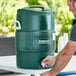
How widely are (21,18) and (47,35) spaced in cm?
20

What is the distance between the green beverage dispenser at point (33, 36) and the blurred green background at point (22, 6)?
276cm

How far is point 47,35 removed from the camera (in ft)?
6.56

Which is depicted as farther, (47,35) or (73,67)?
(73,67)

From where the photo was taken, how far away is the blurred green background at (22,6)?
4898mm

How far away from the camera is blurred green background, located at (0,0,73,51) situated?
16.1 ft

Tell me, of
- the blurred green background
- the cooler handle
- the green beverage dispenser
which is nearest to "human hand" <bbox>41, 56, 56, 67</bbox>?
the green beverage dispenser

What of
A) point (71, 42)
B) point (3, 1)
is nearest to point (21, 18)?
point (71, 42)

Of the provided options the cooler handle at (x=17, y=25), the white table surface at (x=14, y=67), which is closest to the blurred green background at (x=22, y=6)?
the white table surface at (x=14, y=67)

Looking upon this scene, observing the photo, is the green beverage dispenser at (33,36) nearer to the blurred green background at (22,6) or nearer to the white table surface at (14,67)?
the white table surface at (14,67)

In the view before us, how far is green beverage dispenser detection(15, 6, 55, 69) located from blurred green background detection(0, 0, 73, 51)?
276cm

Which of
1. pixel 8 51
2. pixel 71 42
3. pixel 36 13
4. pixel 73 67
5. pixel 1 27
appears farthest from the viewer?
pixel 1 27

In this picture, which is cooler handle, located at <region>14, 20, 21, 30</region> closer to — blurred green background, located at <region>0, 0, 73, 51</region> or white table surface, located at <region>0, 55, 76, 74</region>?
white table surface, located at <region>0, 55, 76, 74</region>

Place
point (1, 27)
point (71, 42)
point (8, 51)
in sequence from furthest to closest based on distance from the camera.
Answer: point (1, 27), point (8, 51), point (71, 42)

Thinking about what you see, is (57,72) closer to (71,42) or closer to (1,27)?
(71,42)
